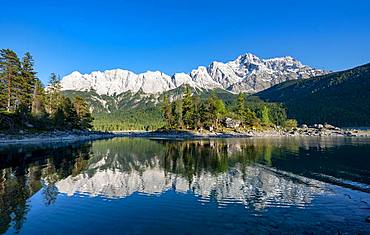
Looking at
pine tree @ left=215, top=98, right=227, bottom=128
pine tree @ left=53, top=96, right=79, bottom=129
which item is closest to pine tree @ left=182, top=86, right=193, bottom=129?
pine tree @ left=215, top=98, right=227, bottom=128

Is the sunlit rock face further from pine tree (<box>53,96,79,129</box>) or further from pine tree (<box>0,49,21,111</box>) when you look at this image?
pine tree (<box>53,96,79,129</box>)

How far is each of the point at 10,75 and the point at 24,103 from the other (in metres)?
10.4

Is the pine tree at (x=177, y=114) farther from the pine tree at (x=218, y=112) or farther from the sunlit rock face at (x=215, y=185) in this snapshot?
the sunlit rock face at (x=215, y=185)

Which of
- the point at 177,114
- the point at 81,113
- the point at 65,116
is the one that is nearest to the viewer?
the point at 65,116

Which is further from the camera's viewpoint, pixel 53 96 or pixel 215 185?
pixel 53 96

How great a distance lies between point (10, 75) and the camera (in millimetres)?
102500

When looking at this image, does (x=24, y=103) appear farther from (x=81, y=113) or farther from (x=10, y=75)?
(x=81, y=113)

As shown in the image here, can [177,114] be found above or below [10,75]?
below

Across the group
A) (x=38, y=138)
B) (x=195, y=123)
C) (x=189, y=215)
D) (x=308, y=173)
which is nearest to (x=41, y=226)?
(x=189, y=215)

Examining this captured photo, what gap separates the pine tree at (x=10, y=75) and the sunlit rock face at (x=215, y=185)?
76.7 metres

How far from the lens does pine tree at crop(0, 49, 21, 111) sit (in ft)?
334

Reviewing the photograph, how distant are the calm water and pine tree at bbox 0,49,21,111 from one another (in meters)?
64.7

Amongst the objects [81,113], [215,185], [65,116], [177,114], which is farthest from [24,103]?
[215,185]

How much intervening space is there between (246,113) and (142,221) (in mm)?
165639
